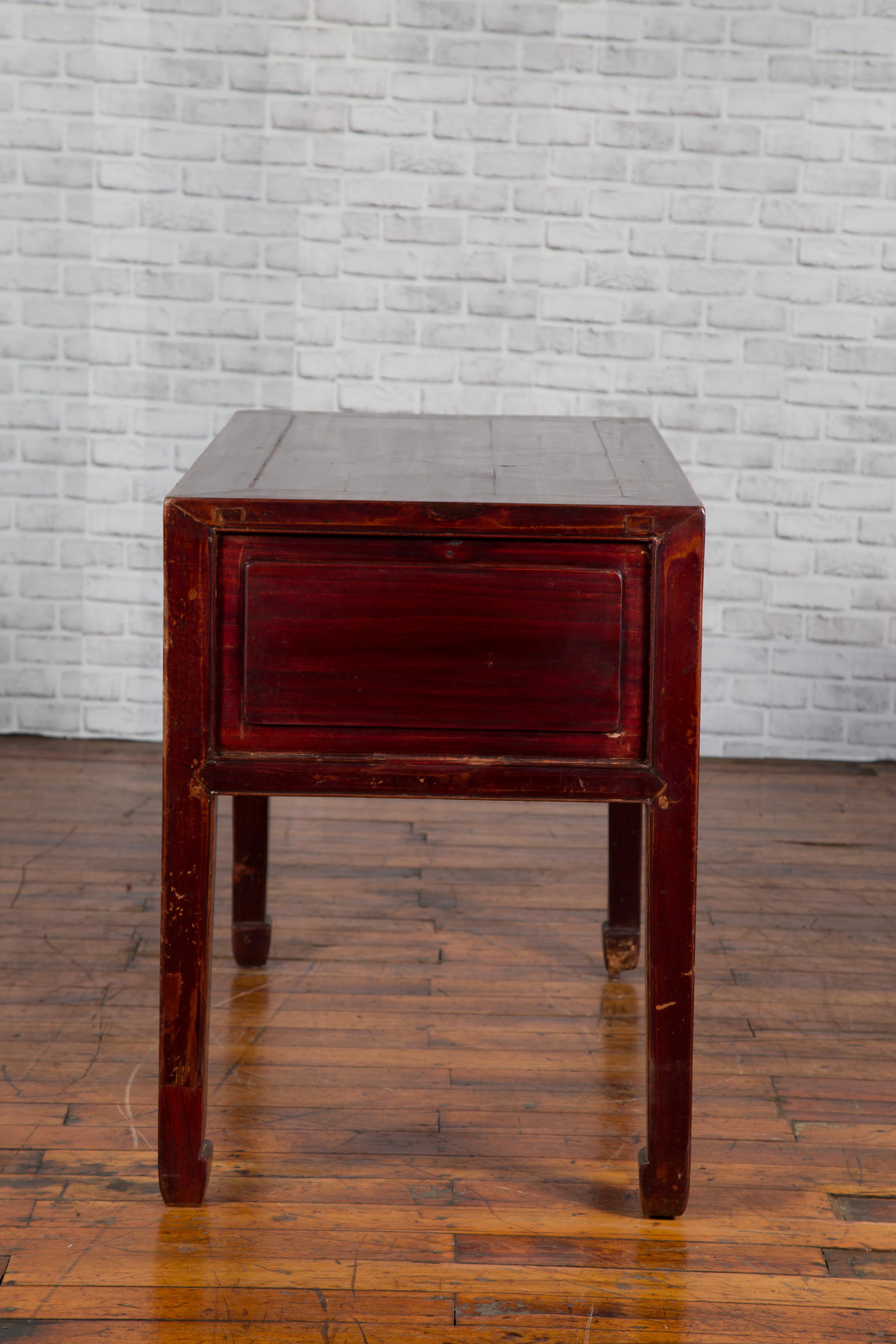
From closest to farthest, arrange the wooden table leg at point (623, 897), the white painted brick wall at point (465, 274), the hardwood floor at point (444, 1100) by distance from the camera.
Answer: the hardwood floor at point (444, 1100)
the wooden table leg at point (623, 897)
the white painted brick wall at point (465, 274)

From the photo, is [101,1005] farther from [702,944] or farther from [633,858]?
[702,944]

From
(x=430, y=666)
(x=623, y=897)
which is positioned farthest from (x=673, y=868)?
(x=623, y=897)

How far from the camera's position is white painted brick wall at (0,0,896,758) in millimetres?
2834

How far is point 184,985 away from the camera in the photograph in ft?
4.37

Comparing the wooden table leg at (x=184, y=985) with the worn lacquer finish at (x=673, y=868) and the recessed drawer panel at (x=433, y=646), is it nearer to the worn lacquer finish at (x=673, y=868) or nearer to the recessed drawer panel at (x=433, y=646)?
the recessed drawer panel at (x=433, y=646)

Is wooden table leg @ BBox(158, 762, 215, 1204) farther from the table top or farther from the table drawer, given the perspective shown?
the table top

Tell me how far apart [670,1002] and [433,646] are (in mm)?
406

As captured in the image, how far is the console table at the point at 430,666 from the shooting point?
127 centimetres

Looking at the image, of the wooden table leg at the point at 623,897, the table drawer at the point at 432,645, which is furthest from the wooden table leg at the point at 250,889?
the table drawer at the point at 432,645

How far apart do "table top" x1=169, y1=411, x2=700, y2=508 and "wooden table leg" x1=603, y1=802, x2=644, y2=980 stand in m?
0.54

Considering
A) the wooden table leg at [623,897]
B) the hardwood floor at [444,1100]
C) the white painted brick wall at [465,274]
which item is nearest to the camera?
the hardwood floor at [444,1100]

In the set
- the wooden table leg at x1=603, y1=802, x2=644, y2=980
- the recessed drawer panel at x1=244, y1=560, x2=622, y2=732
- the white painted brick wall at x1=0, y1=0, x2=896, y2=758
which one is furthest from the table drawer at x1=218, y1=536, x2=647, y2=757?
the white painted brick wall at x1=0, y1=0, x2=896, y2=758

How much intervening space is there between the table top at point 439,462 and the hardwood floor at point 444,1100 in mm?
693

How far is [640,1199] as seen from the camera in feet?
4.64
